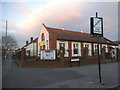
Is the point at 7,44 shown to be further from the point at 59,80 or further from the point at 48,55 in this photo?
the point at 59,80

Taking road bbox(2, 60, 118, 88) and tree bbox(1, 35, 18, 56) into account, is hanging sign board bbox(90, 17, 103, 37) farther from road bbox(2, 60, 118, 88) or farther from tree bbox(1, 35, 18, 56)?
tree bbox(1, 35, 18, 56)

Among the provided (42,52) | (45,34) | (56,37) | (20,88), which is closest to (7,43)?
(45,34)

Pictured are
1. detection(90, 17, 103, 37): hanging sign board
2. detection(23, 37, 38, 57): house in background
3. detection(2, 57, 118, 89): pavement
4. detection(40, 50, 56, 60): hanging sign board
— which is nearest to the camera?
detection(2, 57, 118, 89): pavement

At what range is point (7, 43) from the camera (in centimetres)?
4331

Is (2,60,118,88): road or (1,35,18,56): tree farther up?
(1,35,18,56): tree

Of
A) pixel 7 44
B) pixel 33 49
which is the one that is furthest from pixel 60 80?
pixel 7 44

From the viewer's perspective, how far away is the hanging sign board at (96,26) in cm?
791

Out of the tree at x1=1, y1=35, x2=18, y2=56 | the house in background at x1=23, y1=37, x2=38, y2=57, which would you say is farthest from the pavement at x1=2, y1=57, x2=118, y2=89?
the tree at x1=1, y1=35, x2=18, y2=56

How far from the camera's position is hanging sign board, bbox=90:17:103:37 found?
25.9ft

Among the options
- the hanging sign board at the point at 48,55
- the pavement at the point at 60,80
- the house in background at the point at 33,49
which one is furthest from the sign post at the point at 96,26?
the house in background at the point at 33,49

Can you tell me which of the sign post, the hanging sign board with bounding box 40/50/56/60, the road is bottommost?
the road

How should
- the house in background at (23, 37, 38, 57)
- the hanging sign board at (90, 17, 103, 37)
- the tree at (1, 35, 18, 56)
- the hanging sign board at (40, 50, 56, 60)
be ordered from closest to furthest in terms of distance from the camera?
the hanging sign board at (90, 17, 103, 37), the hanging sign board at (40, 50, 56, 60), the house in background at (23, 37, 38, 57), the tree at (1, 35, 18, 56)

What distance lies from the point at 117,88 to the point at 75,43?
60.4 ft

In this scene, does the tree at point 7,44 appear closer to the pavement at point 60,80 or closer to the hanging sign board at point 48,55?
the hanging sign board at point 48,55
